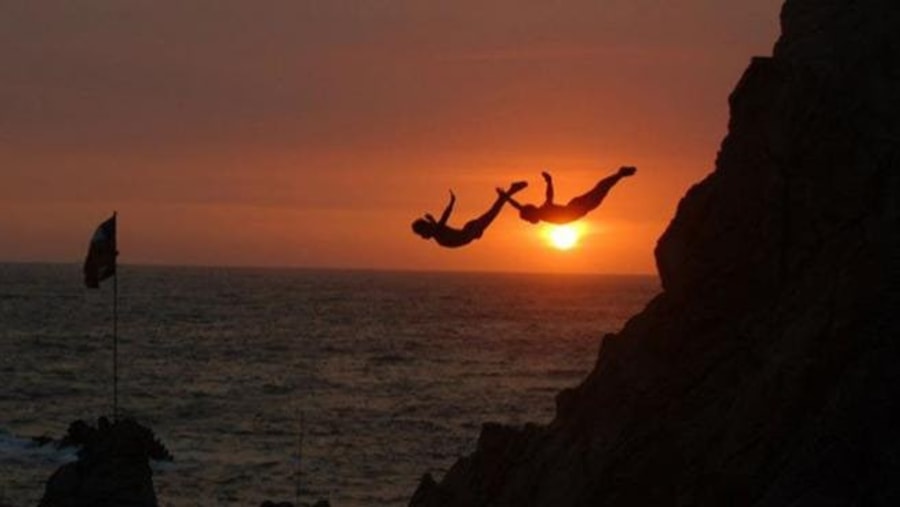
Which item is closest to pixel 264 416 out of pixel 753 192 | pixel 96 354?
pixel 96 354

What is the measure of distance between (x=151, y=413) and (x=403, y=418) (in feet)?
40.9

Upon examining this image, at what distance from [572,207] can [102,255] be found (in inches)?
692

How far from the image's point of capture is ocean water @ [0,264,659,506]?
167ft

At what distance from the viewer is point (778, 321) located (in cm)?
1426

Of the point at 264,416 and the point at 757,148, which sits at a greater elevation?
the point at 757,148

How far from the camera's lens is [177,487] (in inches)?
1881

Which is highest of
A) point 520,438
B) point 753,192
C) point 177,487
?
point 753,192

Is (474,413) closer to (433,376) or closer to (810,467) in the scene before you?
(433,376)

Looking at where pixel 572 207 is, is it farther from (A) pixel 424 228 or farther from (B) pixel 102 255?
→ (B) pixel 102 255

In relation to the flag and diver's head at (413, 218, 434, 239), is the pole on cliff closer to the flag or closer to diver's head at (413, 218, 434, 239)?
the flag

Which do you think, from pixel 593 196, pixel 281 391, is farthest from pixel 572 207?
pixel 281 391

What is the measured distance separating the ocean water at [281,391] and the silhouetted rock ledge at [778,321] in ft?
100

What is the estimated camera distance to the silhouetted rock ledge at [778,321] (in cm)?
1225

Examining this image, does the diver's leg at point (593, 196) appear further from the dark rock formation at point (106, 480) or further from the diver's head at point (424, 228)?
the dark rock formation at point (106, 480)
